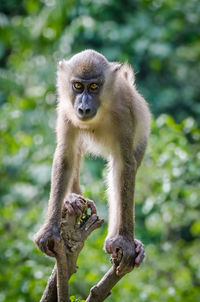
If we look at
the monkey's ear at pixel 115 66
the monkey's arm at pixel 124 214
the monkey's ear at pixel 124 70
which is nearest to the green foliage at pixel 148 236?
the monkey's ear at pixel 124 70

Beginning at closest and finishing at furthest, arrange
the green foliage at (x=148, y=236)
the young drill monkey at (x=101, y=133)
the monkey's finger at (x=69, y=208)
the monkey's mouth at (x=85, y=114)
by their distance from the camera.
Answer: the monkey's finger at (x=69, y=208) → the young drill monkey at (x=101, y=133) → the monkey's mouth at (x=85, y=114) → the green foliage at (x=148, y=236)

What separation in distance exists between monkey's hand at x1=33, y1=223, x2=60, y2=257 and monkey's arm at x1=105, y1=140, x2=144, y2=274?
1.64ft

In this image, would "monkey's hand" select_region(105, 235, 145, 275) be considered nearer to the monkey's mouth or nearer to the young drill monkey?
the young drill monkey

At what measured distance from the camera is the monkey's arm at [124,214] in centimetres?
436

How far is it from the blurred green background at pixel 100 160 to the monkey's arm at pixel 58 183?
1111 mm

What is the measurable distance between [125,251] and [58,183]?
0.87m

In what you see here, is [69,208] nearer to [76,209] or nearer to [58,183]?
[76,209]

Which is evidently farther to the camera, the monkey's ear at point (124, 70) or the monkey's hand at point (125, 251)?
the monkey's ear at point (124, 70)

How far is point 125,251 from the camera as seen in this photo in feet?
14.2

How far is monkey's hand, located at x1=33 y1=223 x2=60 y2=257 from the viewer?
4211 mm

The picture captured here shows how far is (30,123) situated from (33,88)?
136 cm

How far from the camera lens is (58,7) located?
1039 centimetres

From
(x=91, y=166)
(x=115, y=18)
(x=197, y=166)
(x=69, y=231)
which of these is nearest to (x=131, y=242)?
(x=69, y=231)

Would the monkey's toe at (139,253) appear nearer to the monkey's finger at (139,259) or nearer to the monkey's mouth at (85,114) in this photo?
the monkey's finger at (139,259)
